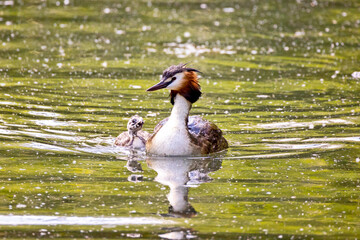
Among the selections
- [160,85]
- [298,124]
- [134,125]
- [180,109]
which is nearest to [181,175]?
[180,109]

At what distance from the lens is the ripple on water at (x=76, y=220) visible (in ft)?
28.1

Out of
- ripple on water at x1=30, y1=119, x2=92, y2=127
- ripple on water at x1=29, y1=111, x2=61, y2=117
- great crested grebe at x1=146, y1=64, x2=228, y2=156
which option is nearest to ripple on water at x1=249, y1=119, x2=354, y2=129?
great crested grebe at x1=146, y1=64, x2=228, y2=156

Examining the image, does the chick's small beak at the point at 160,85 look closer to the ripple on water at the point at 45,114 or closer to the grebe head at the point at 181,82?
the grebe head at the point at 181,82

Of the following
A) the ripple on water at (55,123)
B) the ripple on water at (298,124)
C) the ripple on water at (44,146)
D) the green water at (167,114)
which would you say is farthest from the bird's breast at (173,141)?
the ripple on water at (298,124)

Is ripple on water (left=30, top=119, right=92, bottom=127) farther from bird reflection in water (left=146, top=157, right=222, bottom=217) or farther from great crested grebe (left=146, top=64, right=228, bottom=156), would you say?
bird reflection in water (left=146, top=157, right=222, bottom=217)

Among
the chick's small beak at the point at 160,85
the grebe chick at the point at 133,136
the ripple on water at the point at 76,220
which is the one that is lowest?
the ripple on water at the point at 76,220

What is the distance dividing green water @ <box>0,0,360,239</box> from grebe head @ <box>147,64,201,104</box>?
107 cm

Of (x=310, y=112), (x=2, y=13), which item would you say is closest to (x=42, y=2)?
(x=2, y=13)

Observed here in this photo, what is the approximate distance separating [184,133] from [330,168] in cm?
226

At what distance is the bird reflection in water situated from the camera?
30.4ft

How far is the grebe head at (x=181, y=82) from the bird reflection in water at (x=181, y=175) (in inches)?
40.5

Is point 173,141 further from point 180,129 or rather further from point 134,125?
point 134,125

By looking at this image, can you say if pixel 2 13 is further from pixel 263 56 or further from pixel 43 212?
pixel 43 212

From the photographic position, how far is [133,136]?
40.7ft
